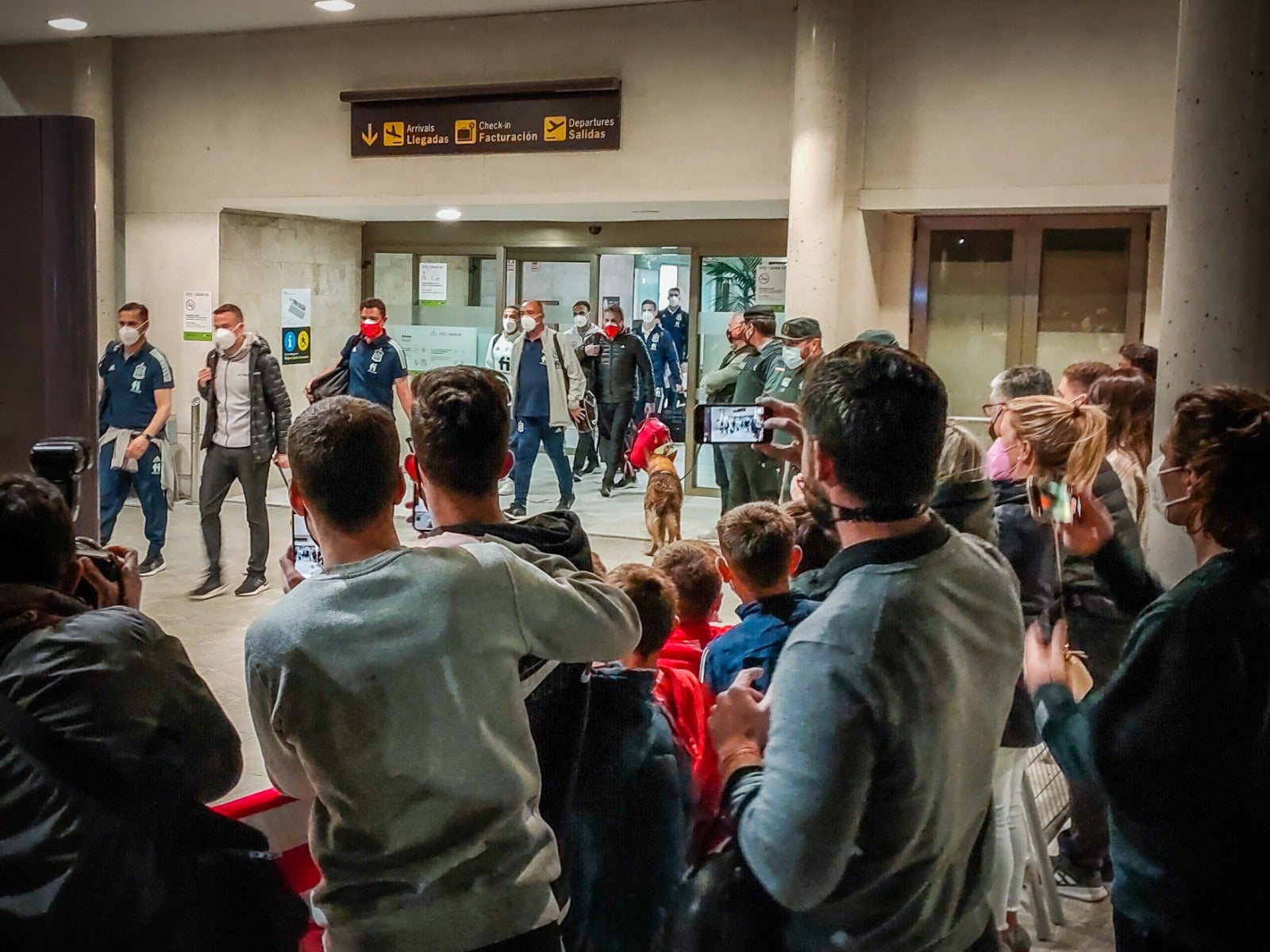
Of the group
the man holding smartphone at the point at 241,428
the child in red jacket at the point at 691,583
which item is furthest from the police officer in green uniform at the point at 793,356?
the child in red jacket at the point at 691,583

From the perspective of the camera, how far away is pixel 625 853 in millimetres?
2629

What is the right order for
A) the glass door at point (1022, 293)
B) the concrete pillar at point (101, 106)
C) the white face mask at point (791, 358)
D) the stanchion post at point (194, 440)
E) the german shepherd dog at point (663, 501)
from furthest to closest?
1. the stanchion post at point (194, 440)
2. the concrete pillar at point (101, 106)
3. the glass door at point (1022, 293)
4. the german shepherd dog at point (663, 501)
5. the white face mask at point (791, 358)

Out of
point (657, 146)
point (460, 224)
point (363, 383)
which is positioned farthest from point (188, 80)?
point (657, 146)

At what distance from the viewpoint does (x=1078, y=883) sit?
4387mm

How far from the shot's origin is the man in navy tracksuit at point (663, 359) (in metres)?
13.9

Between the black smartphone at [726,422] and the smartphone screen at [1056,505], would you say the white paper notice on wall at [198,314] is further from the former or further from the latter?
the smartphone screen at [1056,505]

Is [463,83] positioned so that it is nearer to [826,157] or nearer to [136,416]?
[826,157]

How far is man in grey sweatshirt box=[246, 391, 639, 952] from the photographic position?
79.7 inches

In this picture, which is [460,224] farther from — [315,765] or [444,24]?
[315,765]

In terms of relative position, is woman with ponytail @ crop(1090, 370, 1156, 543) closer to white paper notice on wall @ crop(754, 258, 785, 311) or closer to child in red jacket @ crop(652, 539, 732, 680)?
child in red jacket @ crop(652, 539, 732, 680)

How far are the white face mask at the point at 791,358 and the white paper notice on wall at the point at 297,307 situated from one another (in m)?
6.18

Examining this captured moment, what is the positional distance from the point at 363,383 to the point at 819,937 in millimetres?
8572

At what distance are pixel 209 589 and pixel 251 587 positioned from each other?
27 centimetres

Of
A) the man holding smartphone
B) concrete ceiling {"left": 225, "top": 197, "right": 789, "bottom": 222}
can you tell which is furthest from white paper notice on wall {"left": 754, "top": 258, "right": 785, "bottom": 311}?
→ the man holding smartphone
